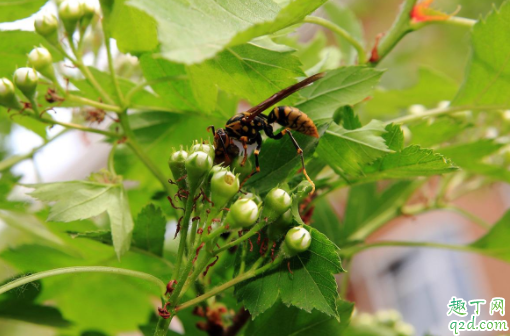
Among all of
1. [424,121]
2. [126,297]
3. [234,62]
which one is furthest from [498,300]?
[234,62]

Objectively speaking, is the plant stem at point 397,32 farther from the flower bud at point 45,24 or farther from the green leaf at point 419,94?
the flower bud at point 45,24

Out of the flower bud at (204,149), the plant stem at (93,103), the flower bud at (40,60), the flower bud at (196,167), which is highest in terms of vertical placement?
the flower bud at (40,60)

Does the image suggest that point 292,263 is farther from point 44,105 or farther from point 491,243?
point 491,243

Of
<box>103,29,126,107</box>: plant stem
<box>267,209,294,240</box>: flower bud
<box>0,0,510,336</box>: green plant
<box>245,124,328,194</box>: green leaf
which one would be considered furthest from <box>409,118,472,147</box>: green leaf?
<box>103,29,126,107</box>: plant stem

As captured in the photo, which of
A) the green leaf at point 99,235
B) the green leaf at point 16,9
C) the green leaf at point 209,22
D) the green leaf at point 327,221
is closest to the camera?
the green leaf at point 209,22

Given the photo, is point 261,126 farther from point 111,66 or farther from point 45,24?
point 45,24

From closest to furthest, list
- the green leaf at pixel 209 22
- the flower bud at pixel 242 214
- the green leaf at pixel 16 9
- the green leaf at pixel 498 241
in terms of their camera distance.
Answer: the green leaf at pixel 209 22 < the flower bud at pixel 242 214 < the green leaf at pixel 16 9 < the green leaf at pixel 498 241

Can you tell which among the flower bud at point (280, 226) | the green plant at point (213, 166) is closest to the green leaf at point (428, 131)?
the green plant at point (213, 166)
